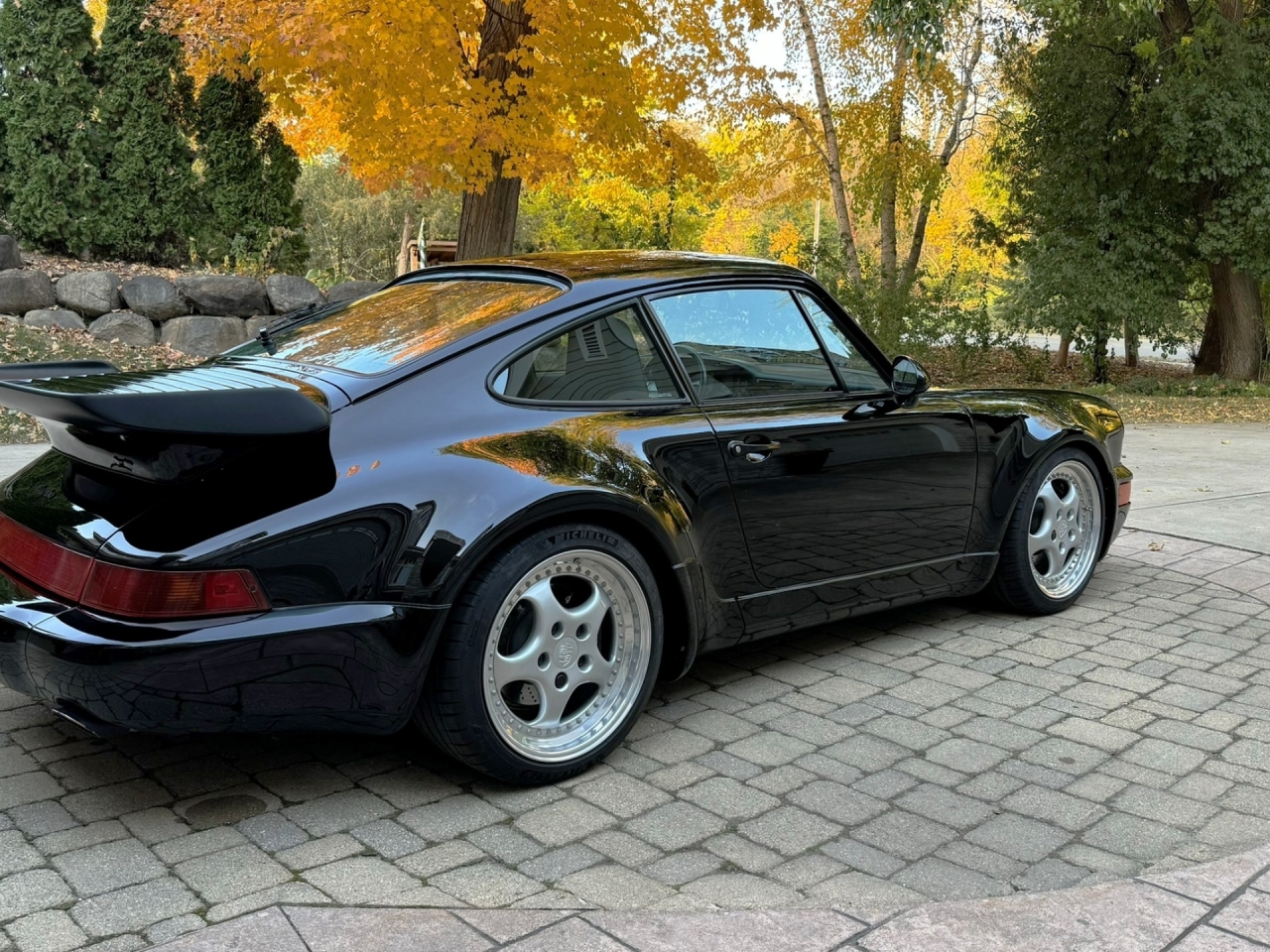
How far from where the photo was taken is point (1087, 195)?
54.2 feet

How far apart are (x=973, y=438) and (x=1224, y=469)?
584 cm

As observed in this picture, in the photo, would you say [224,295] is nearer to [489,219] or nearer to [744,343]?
[489,219]

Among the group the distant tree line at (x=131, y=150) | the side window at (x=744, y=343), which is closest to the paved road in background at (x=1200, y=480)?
the side window at (x=744, y=343)

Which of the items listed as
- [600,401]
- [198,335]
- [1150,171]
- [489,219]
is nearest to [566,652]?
[600,401]

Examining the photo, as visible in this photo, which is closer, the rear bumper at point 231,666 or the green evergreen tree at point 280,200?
the rear bumper at point 231,666

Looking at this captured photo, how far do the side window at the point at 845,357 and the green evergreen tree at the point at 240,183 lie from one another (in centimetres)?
1245

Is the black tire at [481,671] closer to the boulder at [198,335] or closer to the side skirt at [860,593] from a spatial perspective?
the side skirt at [860,593]

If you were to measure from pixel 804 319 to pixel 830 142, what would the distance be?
1704 centimetres

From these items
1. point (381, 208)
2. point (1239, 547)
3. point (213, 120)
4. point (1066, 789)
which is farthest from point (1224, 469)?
point (381, 208)

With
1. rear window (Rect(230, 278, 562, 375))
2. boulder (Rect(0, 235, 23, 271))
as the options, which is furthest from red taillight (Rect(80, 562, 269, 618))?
boulder (Rect(0, 235, 23, 271))

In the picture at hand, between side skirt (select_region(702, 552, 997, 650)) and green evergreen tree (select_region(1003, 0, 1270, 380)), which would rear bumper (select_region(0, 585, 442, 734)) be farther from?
green evergreen tree (select_region(1003, 0, 1270, 380))

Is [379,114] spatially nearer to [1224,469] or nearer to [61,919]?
[1224,469]

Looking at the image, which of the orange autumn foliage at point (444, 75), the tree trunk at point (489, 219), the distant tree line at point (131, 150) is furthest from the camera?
the distant tree line at point (131, 150)

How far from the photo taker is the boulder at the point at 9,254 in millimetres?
12812
